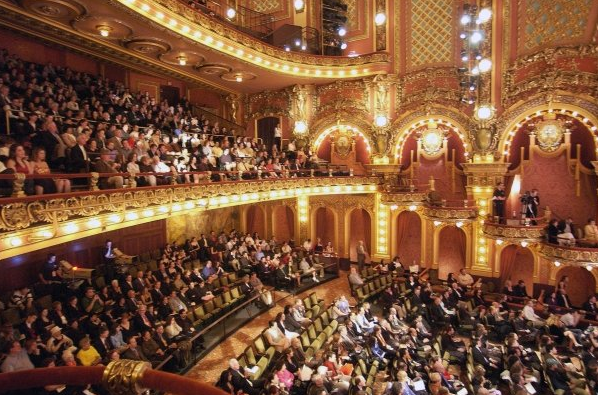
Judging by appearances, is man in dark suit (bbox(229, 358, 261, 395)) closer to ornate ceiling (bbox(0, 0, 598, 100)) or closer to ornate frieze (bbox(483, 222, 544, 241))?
ornate ceiling (bbox(0, 0, 598, 100))

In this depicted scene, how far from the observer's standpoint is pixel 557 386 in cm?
748

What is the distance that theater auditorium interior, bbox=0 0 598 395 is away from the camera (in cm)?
679

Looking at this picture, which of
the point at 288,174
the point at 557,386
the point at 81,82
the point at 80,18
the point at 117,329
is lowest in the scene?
the point at 557,386

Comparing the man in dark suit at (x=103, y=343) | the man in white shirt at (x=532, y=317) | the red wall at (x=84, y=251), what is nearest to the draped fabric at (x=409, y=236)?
the man in white shirt at (x=532, y=317)

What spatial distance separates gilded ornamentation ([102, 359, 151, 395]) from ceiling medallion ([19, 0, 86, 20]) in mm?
9741

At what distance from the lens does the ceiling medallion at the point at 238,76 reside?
48.0 ft

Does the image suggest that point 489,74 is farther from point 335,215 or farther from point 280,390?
point 280,390

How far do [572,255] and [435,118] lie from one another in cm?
652

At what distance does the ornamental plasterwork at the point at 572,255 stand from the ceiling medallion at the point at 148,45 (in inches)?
505

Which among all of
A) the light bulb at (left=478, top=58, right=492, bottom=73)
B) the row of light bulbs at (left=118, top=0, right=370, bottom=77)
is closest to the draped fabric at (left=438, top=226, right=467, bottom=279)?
the light bulb at (left=478, top=58, right=492, bottom=73)

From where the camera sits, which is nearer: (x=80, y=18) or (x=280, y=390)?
(x=280, y=390)

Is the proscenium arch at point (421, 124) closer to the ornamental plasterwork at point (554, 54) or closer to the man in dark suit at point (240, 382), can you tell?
the ornamental plasterwork at point (554, 54)

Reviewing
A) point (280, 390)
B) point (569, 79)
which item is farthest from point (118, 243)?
point (569, 79)

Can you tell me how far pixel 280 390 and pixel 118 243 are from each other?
8.18m
